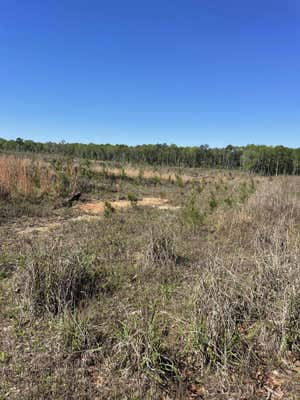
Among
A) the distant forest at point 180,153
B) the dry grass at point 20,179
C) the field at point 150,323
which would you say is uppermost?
the distant forest at point 180,153

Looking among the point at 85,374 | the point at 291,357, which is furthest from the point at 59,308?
the point at 291,357

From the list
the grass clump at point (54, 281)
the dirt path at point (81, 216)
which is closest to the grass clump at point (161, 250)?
the grass clump at point (54, 281)

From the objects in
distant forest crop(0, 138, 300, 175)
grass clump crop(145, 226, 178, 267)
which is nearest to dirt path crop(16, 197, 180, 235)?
grass clump crop(145, 226, 178, 267)

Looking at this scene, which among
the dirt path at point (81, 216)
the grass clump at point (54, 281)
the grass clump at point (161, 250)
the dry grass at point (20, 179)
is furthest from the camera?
the dry grass at point (20, 179)

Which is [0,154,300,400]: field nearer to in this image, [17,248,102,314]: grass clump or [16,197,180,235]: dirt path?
[17,248,102,314]: grass clump

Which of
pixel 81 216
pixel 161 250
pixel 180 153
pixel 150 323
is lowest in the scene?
pixel 81 216

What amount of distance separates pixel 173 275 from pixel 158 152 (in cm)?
5012

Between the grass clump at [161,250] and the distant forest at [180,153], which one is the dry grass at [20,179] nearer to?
the grass clump at [161,250]

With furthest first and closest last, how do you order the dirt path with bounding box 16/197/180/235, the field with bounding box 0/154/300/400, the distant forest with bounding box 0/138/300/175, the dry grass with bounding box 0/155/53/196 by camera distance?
the distant forest with bounding box 0/138/300/175 → the dry grass with bounding box 0/155/53/196 → the dirt path with bounding box 16/197/180/235 → the field with bounding box 0/154/300/400

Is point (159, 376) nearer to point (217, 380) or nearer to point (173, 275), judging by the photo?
point (217, 380)

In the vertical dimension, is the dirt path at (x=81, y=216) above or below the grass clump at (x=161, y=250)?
below

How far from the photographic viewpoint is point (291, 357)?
7.04 feet

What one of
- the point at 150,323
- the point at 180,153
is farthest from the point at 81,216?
the point at 180,153

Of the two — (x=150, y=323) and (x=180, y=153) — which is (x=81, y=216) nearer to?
(x=150, y=323)
